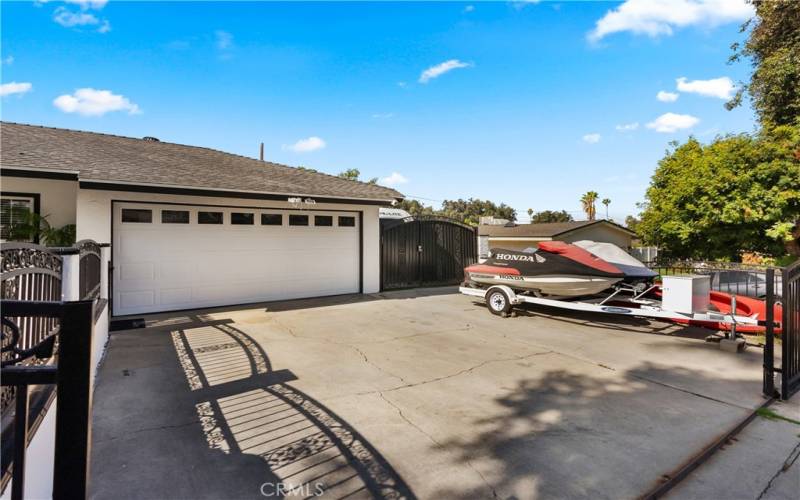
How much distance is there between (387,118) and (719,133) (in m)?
14.6

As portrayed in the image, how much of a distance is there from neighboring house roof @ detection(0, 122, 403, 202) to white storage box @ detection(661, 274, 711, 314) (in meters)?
6.57

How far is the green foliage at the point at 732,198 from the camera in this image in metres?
13.6

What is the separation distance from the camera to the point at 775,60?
45.8 feet

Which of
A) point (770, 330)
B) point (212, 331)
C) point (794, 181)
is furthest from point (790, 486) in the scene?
point (794, 181)

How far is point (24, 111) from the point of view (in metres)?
10.3

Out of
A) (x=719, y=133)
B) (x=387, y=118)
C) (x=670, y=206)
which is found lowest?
(x=670, y=206)

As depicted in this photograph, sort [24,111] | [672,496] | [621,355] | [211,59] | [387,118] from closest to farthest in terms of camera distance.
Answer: [672,496], [621,355], [24,111], [211,59], [387,118]

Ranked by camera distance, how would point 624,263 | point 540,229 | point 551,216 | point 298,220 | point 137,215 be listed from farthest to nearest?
point 551,216 < point 540,229 < point 298,220 < point 137,215 < point 624,263

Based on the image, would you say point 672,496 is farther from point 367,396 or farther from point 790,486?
point 367,396

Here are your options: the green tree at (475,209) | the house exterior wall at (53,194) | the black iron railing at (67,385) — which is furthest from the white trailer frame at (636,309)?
the green tree at (475,209)

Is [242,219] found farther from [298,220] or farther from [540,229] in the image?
[540,229]

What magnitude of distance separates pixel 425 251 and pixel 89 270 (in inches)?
359

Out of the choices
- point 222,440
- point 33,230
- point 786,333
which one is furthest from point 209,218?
point 786,333

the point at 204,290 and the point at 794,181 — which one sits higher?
the point at 794,181
